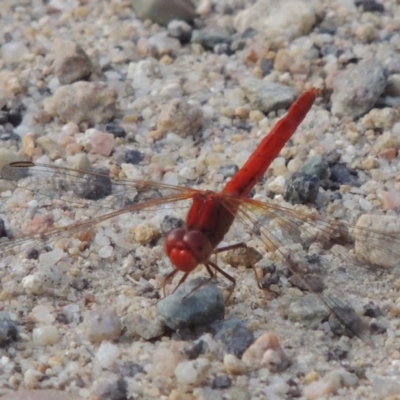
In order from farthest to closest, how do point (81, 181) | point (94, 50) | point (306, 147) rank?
point (94, 50), point (306, 147), point (81, 181)

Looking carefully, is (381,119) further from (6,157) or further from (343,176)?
(6,157)

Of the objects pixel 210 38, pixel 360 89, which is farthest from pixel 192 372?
pixel 210 38

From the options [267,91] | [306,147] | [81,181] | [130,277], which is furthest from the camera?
[267,91]

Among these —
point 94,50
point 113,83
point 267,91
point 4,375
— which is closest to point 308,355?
point 4,375

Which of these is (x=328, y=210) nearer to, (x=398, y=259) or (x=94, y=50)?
→ (x=398, y=259)

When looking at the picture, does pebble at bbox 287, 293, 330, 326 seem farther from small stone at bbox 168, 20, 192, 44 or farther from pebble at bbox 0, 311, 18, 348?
small stone at bbox 168, 20, 192, 44
